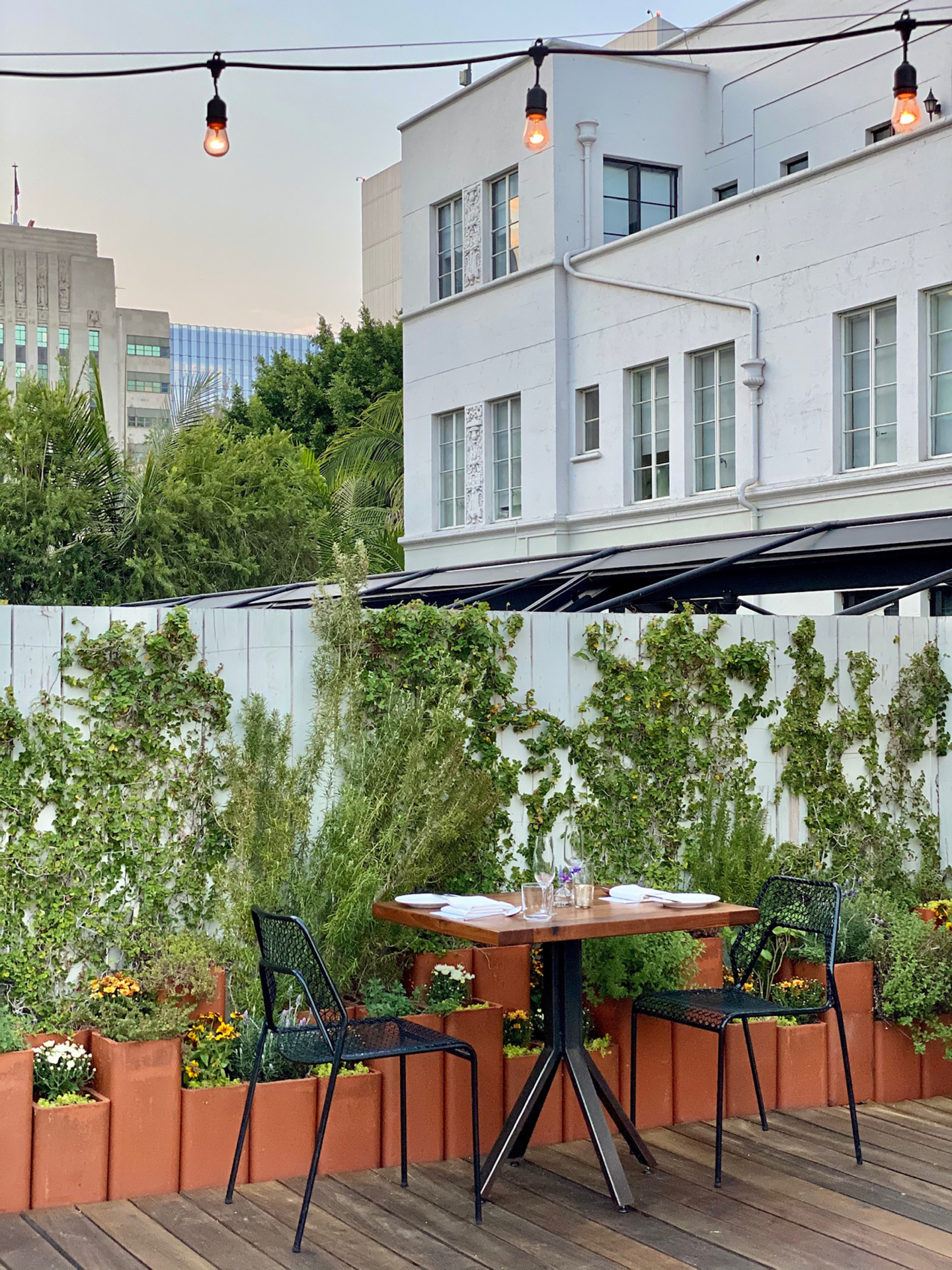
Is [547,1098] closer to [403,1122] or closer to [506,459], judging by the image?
[403,1122]

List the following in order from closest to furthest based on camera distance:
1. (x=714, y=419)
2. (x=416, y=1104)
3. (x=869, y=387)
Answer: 1. (x=416, y=1104)
2. (x=869, y=387)
3. (x=714, y=419)

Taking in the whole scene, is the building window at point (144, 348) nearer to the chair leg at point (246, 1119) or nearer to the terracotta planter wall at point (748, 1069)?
the terracotta planter wall at point (748, 1069)

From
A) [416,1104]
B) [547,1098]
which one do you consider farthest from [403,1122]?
[547,1098]

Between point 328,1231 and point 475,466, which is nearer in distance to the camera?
point 328,1231

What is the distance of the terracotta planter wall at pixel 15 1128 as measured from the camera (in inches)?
176

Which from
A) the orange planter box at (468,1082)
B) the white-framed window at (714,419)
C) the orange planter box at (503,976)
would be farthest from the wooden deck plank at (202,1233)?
the white-framed window at (714,419)

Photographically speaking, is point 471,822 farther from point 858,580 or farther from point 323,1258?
point 858,580

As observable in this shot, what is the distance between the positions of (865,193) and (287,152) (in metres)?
13.9

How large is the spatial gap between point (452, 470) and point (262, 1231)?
12.6 metres

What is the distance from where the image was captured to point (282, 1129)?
487cm

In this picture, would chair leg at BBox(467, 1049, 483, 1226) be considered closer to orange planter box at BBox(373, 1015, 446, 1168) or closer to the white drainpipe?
orange planter box at BBox(373, 1015, 446, 1168)

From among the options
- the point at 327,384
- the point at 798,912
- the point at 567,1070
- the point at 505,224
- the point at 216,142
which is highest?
the point at 327,384

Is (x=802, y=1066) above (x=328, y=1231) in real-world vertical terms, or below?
above

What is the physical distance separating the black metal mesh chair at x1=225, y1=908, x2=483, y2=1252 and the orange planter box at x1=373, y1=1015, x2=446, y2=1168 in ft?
1.10
